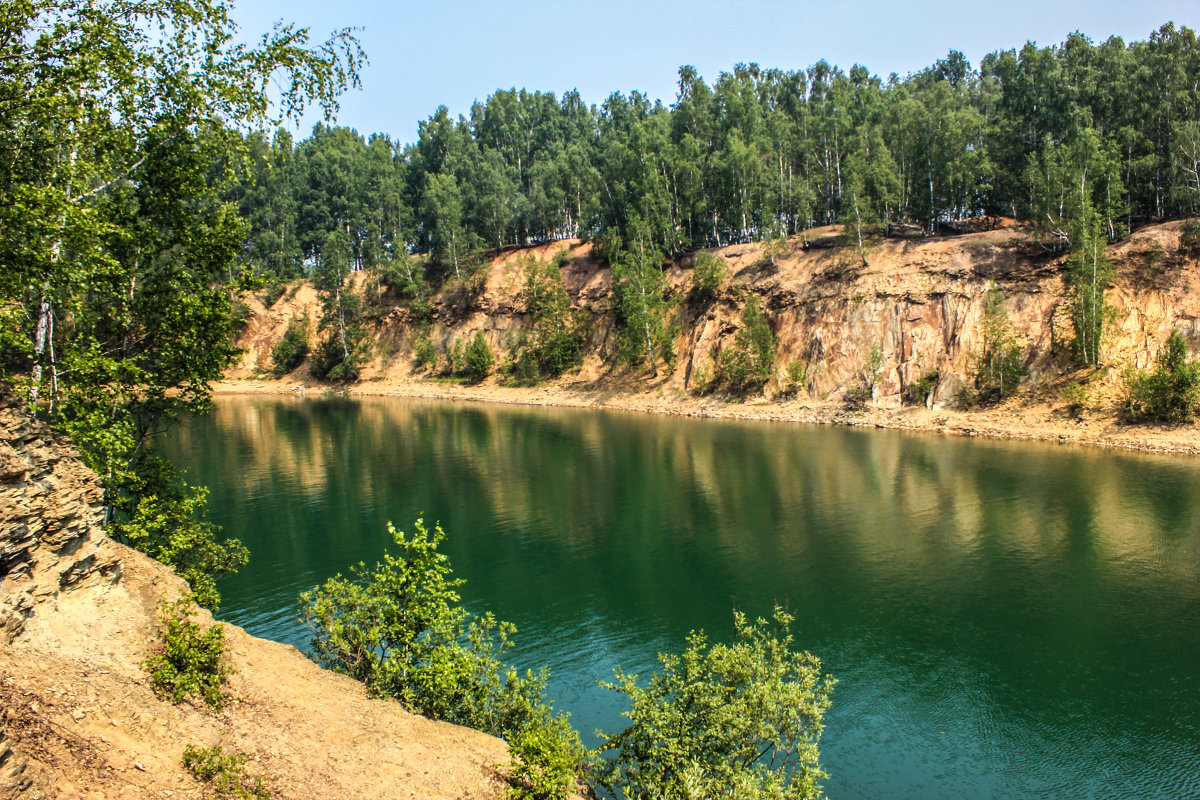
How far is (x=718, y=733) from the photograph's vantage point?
46.8 feet

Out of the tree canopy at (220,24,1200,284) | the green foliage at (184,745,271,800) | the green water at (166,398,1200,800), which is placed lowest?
the green water at (166,398,1200,800)

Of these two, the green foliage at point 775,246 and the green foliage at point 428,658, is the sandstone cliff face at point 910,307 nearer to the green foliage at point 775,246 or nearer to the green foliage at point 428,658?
the green foliage at point 775,246

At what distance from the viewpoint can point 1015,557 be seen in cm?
3262

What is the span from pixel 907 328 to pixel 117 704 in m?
68.7

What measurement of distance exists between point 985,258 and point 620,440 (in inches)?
1490

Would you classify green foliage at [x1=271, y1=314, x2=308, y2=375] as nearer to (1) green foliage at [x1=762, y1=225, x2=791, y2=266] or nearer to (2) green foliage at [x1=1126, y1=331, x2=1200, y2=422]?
(1) green foliage at [x1=762, y1=225, x2=791, y2=266]

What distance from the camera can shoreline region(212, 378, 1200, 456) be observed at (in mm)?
53438

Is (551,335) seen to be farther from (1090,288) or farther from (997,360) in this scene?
(1090,288)

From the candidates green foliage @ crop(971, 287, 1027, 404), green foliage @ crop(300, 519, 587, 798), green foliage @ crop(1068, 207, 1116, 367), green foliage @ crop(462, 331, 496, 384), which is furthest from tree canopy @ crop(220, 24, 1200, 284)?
green foliage @ crop(462, 331, 496, 384)

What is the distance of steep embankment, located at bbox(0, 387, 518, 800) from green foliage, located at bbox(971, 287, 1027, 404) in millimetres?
59229

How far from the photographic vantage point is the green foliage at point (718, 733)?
13.9 meters

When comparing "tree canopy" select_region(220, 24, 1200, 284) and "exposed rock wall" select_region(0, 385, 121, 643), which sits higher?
"tree canopy" select_region(220, 24, 1200, 284)

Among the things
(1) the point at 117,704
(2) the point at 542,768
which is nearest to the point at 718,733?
(2) the point at 542,768

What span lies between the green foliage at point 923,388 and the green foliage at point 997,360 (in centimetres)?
323
